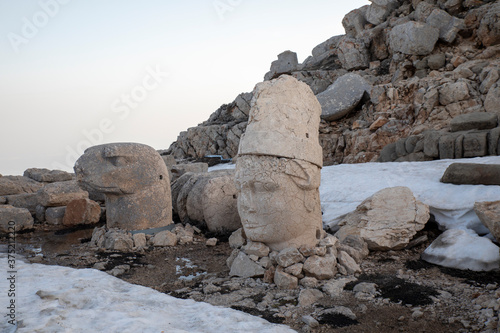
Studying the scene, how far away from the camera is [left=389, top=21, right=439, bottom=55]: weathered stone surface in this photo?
631 inches

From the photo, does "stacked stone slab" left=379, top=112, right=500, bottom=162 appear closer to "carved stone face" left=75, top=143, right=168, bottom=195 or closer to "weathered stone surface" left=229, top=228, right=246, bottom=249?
"weathered stone surface" left=229, top=228, right=246, bottom=249

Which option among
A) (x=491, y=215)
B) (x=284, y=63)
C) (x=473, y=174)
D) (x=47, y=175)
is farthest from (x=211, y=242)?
(x=284, y=63)

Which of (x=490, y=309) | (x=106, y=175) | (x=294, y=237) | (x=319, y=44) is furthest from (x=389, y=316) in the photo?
(x=319, y=44)

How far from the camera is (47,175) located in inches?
416

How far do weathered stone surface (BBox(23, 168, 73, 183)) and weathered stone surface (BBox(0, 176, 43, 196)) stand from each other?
0.47 metres

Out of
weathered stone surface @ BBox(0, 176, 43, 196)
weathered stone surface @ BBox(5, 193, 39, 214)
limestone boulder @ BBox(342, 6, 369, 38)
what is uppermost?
limestone boulder @ BBox(342, 6, 369, 38)

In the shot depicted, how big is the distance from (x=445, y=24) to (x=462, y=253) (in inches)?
623

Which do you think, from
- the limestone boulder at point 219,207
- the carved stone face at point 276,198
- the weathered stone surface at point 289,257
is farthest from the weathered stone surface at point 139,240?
the weathered stone surface at point 289,257

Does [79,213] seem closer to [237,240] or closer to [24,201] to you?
[24,201]

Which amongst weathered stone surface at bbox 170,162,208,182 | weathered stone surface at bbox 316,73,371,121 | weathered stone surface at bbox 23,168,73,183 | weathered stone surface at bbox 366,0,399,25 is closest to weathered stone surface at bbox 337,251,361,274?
weathered stone surface at bbox 170,162,208,182

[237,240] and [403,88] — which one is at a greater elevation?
[403,88]

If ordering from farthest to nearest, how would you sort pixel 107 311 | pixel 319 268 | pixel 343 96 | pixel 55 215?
pixel 343 96, pixel 55 215, pixel 319 268, pixel 107 311

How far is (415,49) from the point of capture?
16.4 metres

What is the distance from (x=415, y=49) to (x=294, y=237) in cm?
1532
